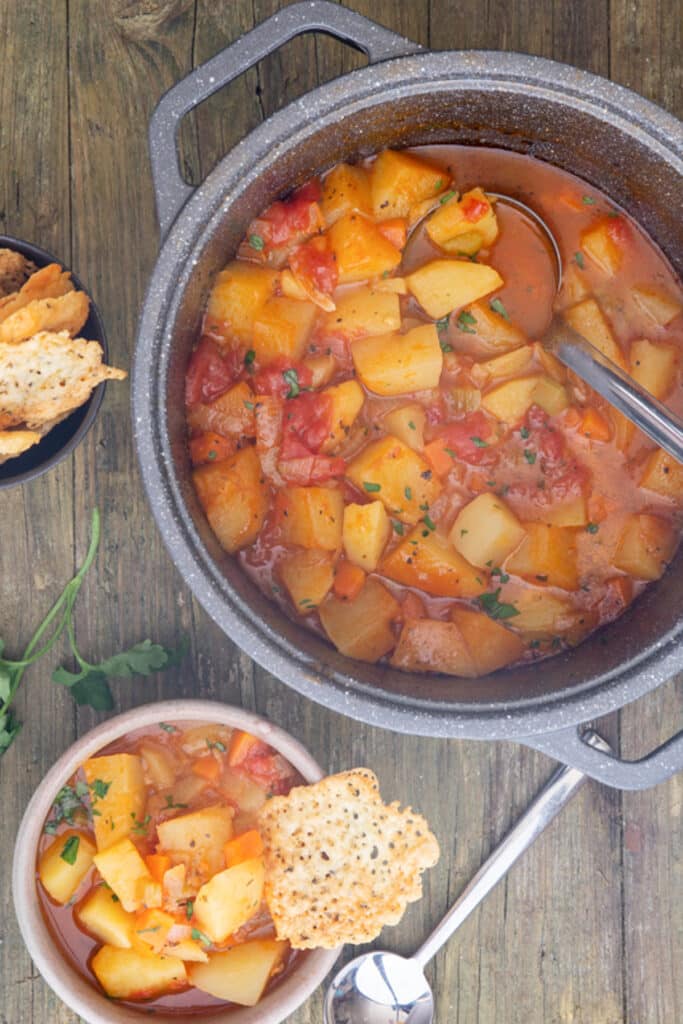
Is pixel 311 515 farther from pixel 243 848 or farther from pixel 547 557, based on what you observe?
pixel 243 848

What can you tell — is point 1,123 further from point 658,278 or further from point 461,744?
point 461,744

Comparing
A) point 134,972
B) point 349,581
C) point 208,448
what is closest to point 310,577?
point 349,581

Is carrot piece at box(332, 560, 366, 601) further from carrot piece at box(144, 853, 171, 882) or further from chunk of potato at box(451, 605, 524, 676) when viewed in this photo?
carrot piece at box(144, 853, 171, 882)

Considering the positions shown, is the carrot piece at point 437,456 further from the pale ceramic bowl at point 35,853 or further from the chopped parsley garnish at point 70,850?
the chopped parsley garnish at point 70,850

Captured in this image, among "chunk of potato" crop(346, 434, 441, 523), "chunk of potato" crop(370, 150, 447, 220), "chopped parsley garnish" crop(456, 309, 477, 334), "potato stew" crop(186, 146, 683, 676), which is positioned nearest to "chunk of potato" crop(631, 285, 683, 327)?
"potato stew" crop(186, 146, 683, 676)

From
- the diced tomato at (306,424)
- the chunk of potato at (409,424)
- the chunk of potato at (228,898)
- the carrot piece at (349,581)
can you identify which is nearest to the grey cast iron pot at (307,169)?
the carrot piece at (349,581)

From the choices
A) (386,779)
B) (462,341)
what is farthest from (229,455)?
(386,779)
